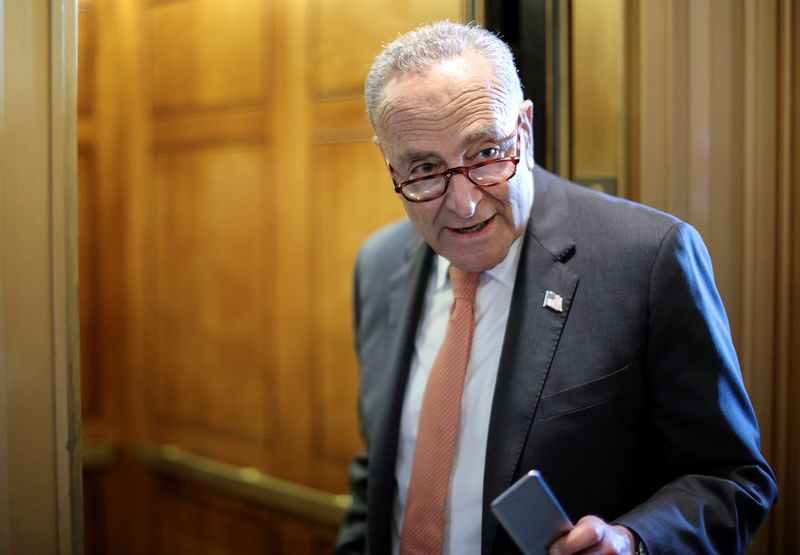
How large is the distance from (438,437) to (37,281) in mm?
708

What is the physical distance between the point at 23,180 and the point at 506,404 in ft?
2.60

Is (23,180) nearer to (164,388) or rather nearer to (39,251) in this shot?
(39,251)

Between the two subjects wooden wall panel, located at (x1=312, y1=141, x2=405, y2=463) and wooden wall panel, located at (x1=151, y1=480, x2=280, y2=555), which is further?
wooden wall panel, located at (x1=151, y1=480, x2=280, y2=555)

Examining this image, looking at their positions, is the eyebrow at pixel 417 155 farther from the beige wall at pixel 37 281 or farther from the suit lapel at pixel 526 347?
the beige wall at pixel 37 281

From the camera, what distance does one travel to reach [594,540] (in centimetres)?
98

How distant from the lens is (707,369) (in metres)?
1.10

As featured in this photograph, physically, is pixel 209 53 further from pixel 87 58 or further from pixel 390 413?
pixel 390 413

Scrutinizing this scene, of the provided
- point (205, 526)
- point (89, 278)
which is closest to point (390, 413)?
point (205, 526)

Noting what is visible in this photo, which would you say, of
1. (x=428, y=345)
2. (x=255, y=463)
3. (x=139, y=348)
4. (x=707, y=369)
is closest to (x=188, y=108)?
(x=139, y=348)

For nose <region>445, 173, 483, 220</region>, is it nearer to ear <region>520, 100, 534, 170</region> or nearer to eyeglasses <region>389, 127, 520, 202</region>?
eyeglasses <region>389, 127, 520, 202</region>

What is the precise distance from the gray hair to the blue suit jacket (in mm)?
254

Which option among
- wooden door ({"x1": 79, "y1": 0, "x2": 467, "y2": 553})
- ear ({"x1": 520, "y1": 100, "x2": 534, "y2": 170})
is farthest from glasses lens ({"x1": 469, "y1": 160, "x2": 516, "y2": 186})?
wooden door ({"x1": 79, "y1": 0, "x2": 467, "y2": 553})

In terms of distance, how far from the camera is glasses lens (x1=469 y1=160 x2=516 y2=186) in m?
1.19

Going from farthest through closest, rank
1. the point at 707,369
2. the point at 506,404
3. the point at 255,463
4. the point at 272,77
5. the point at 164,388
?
the point at 164,388 → the point at 255,463 → the point at 272,77 → the point at 506,404 → the point at 707,369
